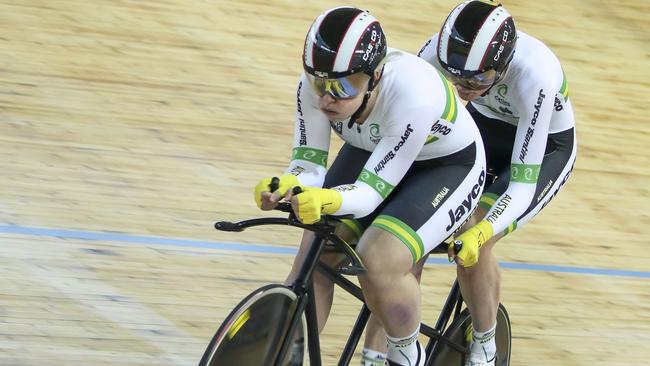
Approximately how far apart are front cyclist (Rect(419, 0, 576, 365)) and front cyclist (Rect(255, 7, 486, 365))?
146mm

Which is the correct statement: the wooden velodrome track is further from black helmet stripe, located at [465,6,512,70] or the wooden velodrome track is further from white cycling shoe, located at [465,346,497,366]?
black helmet stripe, located at [465,6,512,70]

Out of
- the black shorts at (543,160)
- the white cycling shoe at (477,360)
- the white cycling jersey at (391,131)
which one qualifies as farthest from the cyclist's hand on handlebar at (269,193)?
the white cycling shoe at (477,360)

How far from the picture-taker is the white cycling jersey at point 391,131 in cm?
280

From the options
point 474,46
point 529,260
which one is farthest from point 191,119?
point 474,46

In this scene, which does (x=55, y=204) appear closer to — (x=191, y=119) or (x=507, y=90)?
(x=191, y=119)

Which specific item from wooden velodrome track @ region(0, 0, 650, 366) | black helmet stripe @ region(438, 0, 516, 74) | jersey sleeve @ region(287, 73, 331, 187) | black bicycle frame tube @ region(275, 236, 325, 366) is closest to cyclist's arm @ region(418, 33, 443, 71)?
black helmet stripe @ region(438, 0, 516, 74)

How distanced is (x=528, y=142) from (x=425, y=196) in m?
0.44

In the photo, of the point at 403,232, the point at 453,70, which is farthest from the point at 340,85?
the point at 453,70

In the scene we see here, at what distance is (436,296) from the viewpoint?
172 inches

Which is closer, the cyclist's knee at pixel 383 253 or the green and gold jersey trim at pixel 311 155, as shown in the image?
the cyclist's knee at pixel 383 253

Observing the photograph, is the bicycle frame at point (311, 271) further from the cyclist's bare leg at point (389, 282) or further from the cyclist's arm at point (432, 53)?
the cyclist's arm at point (432, 53)

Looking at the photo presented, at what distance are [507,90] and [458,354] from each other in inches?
34.3

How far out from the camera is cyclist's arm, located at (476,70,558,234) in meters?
3.23

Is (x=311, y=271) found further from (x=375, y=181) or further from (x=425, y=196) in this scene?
(x=425, y=196)
